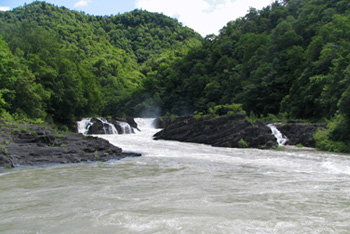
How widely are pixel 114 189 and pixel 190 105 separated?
56.3 m

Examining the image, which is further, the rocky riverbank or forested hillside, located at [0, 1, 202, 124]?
forested hillside, located at [0, 1, 202, 124]

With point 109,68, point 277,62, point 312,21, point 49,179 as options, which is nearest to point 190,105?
point 277,62

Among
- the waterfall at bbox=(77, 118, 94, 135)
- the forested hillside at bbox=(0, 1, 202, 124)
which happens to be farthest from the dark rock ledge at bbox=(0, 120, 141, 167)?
the waterfall at bbox=(77, 118, 94, 135)

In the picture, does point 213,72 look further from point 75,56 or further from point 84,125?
point 84,125

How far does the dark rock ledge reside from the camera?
A: 15.0 meters

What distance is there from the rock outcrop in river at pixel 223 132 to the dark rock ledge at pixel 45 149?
11063 mm

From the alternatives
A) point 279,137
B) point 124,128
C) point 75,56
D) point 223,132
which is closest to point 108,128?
point 124,128

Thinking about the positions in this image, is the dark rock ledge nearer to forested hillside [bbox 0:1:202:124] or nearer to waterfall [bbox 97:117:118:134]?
forested hillside [bbox 0:1:202:124]

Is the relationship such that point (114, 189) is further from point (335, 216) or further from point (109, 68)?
point (109, 68)

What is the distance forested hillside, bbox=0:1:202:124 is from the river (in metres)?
15.2

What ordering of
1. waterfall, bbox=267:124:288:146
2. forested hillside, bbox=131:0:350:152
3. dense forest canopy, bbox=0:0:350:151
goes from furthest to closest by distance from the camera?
forested hillside, bbox=131:0:350:152 < dense forest canopy, bbox=0:0:350:151 < waterfall, bbox=267:124:288:146

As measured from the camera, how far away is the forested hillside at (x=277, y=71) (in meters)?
30.7

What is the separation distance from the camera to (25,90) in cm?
2797

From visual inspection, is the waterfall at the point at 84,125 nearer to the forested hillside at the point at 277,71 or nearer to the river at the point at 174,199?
the forested hillside at the point at 277,71
